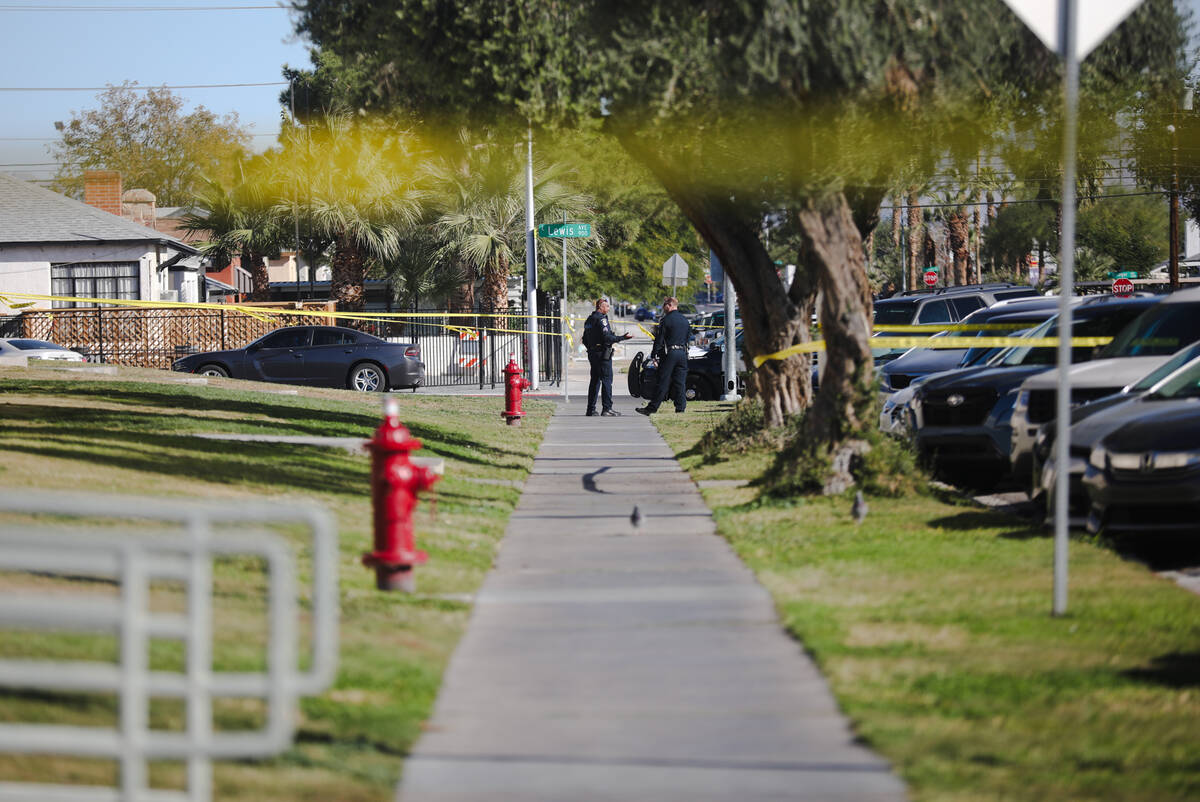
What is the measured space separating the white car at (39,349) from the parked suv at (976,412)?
23.9 m

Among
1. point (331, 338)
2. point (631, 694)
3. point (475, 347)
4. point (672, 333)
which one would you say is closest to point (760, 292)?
point (672, 333)

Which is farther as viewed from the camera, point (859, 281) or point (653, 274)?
point (653, 274)

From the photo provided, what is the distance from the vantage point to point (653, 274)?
59.6m

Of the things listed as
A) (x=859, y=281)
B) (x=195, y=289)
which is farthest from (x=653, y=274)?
(x=859, y=281)

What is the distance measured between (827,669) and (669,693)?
2.59 feet

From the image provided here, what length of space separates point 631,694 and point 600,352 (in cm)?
1688

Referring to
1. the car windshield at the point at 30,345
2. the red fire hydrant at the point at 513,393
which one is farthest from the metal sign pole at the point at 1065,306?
the car windshield at the point at 30,345

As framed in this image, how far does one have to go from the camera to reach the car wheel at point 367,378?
29.1m

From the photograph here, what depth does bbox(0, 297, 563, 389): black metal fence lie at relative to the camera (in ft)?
111

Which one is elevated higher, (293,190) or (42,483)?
(293,190)

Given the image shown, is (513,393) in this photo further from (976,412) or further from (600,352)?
(976,412)

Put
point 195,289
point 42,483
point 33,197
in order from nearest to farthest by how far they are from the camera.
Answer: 1. point 42,483
2. point 33,197
3. point 195,289

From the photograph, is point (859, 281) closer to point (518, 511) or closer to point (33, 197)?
point (518, 511)

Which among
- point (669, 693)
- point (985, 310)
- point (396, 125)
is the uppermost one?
point (396, 125)
